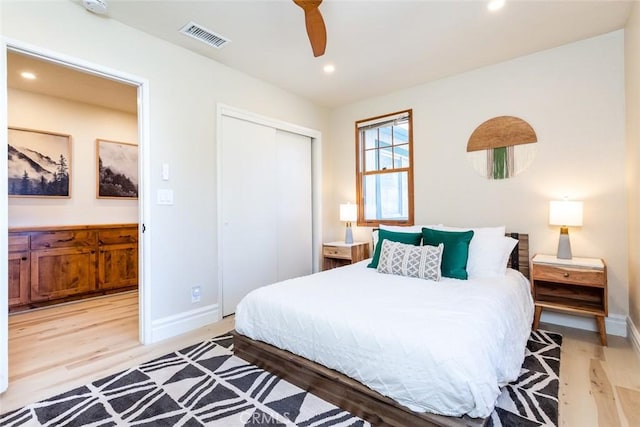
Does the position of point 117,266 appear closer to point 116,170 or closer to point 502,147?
point 116,170

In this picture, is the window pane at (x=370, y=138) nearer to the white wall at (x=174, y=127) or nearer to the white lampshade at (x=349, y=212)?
the white lampshade at (x=349, y=212)

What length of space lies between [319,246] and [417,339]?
2.95 meters

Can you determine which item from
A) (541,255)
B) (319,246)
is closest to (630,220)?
(541,255)

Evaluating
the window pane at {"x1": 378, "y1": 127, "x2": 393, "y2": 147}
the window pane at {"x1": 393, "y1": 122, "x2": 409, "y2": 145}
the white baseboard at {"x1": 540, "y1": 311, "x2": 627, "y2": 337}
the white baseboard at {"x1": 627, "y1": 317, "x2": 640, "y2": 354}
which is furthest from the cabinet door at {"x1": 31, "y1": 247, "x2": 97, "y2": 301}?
the white baseboard at {"x1": 627, "y1": 317, "x2": 640, "y2": 354}

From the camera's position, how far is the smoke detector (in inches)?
85.2

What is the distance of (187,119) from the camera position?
2.89 metres

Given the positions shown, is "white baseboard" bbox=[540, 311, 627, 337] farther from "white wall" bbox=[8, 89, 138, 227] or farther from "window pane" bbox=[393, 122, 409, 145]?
"white wall" bbox=[8, 89, 138, 227]

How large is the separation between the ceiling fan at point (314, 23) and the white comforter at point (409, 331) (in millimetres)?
1740

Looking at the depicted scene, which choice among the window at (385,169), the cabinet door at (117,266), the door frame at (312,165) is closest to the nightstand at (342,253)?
the door frame at (312,165)

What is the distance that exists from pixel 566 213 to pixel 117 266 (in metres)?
5.11

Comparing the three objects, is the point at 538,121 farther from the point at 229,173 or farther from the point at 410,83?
the point at 229,173

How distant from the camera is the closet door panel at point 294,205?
3908 mm

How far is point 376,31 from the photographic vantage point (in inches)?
101

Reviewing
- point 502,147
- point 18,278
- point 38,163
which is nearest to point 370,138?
point 502,147
